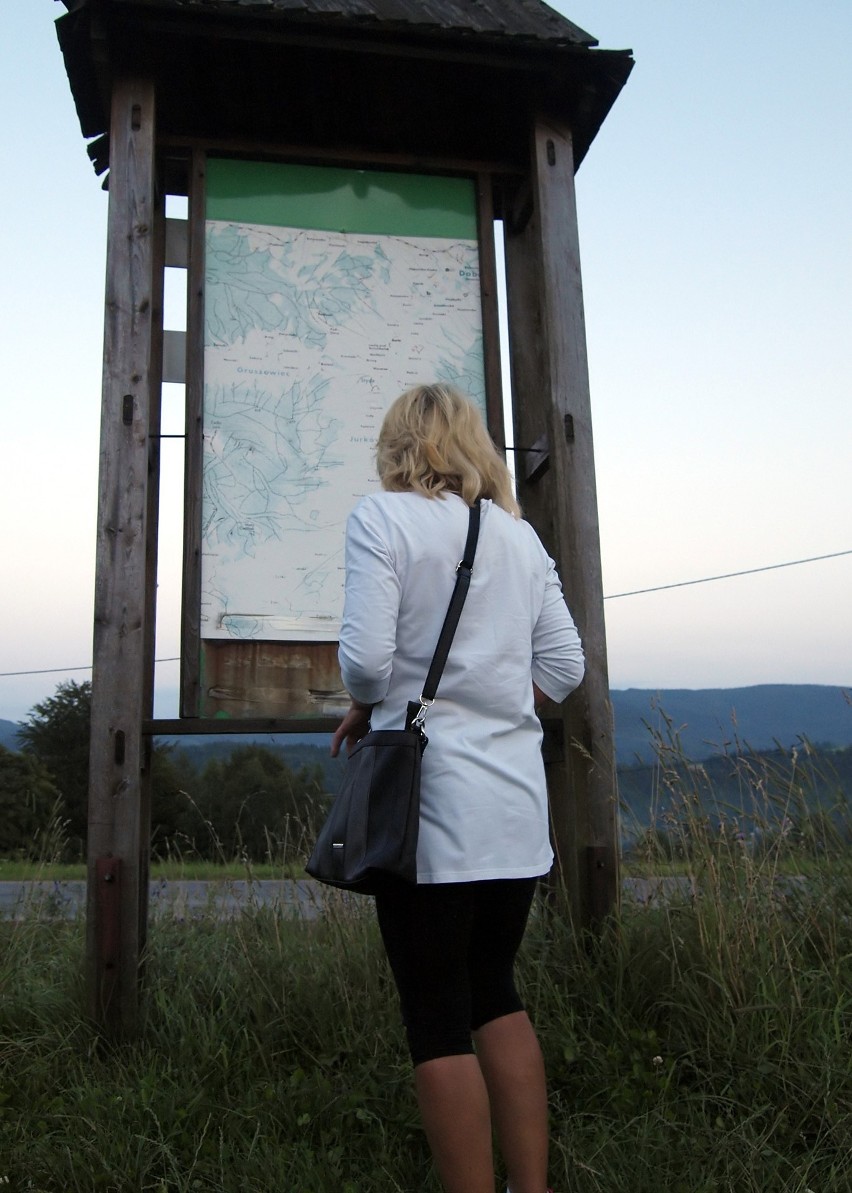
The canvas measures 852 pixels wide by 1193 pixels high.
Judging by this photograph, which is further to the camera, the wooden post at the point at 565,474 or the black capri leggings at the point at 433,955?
the wooden post at the point at 565,474

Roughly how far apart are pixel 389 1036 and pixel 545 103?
11.1 feet

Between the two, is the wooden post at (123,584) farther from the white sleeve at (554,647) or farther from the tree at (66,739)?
the tree at (66,739)

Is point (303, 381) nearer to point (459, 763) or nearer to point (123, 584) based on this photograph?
point (123, 584)

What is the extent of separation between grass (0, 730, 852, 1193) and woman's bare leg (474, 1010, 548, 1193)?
32 centimetres

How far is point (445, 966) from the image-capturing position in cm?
199

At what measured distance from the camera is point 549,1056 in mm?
2873

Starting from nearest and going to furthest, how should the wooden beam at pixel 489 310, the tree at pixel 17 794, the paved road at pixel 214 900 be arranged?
the paved road at pixel 214 900, the wooden beam at pixel 489 310, the tree at pixel 17 794

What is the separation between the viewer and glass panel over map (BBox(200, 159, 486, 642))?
373 centimetres

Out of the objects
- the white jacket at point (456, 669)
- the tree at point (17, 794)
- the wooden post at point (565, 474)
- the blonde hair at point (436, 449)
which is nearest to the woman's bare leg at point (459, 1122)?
the white jacket at point (456, 669)

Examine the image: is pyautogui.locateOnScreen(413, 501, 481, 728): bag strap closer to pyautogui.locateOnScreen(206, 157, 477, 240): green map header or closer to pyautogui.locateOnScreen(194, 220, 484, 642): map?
Answer: pyautogui.locateOnScreen(194, 220, 484, 642): map

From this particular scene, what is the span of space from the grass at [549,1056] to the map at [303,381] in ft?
3.94

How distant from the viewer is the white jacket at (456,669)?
2.00m

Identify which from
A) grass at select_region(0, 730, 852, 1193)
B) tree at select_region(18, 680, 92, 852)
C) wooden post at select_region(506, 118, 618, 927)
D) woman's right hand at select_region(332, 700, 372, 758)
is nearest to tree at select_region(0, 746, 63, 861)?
tree at select_region(18, 680, 92, 852)

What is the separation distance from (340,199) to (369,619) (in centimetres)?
261
